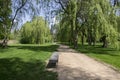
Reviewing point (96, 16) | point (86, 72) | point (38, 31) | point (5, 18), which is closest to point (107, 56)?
point (96, 16)

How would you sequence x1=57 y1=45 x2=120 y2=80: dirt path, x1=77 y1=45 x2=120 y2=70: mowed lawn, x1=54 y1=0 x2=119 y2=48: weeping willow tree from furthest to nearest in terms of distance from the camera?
x1=54 y1=0 x2=119 y2=48: weeping willow tree → x1=77 y1=45 x2=120 y2=70: mowed lawn → x1=57 y1=45 x2=120 y2=80: dirt path

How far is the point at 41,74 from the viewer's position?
34.2 feet

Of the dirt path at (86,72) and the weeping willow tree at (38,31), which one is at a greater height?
the weeping willow tree at (38,31)

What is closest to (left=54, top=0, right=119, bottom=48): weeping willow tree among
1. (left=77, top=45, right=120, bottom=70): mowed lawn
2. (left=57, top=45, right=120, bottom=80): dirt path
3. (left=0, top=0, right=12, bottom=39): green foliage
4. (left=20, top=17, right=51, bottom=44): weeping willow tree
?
(left=77, top=45, right=120, bottom=70): mowed lawn

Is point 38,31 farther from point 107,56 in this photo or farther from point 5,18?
point 5,18

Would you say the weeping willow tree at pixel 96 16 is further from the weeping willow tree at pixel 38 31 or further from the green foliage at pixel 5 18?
the weeping willow tree at pixel 38 31

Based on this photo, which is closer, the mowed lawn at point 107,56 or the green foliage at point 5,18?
the green foliage at point 5,18

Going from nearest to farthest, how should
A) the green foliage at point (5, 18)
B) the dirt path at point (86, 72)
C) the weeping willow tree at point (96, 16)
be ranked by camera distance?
the dirt path at point (86, 72) → the green foliage at point (5, 18) → the weeping willow tree at point (96, 16)

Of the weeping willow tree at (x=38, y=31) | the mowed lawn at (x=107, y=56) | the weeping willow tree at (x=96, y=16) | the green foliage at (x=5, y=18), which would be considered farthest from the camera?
the weeping willow tree at (x=38, y=31)

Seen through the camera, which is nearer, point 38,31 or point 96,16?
point 96,16

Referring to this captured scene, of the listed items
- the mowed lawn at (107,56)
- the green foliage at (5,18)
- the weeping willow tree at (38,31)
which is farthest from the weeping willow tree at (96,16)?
the weeping willow tree at (38,31)

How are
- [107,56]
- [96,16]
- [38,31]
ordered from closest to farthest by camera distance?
1. [107,56]
2. [96,16]
3. [38,31]

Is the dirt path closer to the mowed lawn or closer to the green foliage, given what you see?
the mowed lawn

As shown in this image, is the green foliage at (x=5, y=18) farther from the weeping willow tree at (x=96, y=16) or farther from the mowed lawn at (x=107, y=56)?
the weeping willow tree at (x=96, y=16)
